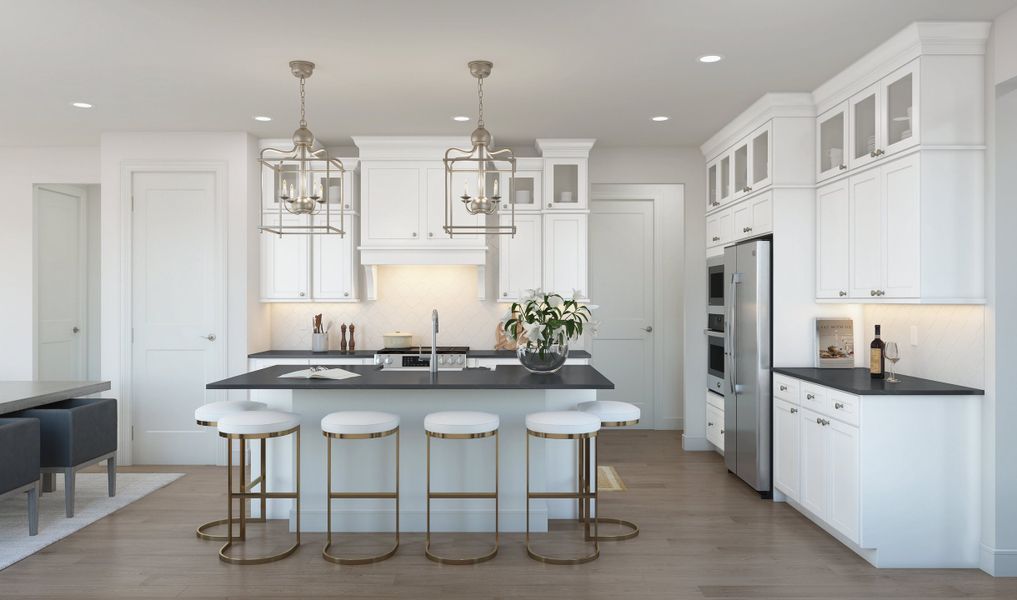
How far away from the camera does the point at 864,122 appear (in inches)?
162

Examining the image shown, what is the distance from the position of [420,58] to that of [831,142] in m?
2.69

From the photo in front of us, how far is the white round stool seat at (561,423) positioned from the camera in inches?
143

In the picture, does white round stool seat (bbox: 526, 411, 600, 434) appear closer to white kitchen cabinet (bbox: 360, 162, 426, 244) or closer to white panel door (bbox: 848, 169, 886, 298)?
white panel door (bbox: 848, 169, 886, 298)

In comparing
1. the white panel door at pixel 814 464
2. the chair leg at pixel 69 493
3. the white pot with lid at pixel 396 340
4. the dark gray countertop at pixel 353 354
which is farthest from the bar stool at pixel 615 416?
the chair leg at pixel 69 493

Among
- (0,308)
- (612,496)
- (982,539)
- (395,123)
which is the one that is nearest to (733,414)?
(612,496)

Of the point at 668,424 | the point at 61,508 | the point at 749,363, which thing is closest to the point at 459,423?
the point at 749,363

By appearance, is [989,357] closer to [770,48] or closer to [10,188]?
[770,48]

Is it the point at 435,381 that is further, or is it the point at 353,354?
the point at 353,354

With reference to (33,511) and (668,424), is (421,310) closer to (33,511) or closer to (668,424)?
(668,424)

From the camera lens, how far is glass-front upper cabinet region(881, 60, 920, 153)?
363 centimetres

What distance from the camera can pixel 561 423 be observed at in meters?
3.63

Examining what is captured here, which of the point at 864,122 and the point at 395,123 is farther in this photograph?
the point at 395,123

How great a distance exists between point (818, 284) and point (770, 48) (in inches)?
64.3

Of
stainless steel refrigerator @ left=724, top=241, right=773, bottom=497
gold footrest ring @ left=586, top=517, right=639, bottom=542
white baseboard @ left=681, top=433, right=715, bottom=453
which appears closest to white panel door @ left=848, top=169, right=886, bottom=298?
stainless steel refrigerator @ left=724, top=241, right=773, bottom=497
